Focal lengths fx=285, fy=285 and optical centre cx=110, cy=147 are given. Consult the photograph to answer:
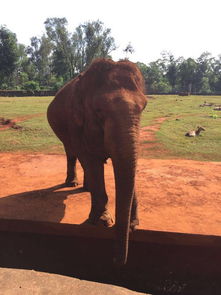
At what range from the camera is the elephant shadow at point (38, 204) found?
4.96 meters

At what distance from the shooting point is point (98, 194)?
4484mm

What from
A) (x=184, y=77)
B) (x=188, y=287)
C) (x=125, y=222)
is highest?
(x=184, y=77)

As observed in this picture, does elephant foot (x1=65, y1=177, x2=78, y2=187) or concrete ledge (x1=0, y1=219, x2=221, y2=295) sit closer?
concrete ledge (x1=0, y1=219, x2=221, y2=295)

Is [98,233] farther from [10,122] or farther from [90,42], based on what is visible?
[90,42]

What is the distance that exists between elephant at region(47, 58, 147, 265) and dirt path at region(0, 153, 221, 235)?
2.67ft

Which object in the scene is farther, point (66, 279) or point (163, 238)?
point (163, 238)

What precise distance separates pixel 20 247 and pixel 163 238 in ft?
7.78

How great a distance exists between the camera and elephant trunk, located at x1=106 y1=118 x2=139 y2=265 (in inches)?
124

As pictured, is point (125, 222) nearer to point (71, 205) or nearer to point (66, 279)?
point (66, 279)

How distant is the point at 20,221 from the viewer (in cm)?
482

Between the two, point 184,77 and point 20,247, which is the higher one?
point 184,77

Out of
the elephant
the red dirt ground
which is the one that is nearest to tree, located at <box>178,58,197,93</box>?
the red dirt ground

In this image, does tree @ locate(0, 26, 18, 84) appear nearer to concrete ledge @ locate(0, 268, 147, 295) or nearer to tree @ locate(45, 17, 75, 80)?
tree @ locate(45, 17, 75, 80)

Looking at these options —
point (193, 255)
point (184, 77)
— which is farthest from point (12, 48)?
point (193, 255)
